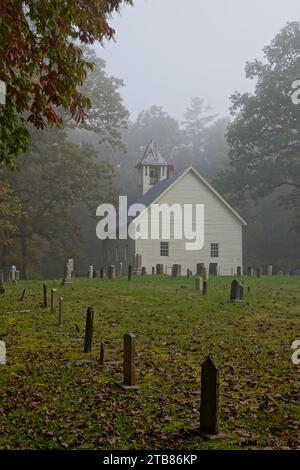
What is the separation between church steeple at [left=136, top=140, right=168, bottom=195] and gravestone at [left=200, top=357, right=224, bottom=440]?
1784 inches

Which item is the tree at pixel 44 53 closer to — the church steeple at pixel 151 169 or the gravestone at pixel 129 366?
the gravestone at pixel 129 366

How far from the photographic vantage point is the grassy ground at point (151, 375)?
24.6ft

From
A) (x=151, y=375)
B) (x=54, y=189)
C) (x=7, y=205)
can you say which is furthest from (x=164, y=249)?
(x=151, y=375)

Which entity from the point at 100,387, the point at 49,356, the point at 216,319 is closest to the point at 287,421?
the point at 100,387

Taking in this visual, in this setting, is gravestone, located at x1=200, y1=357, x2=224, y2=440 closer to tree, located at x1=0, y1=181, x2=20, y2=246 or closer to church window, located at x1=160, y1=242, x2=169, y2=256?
tree, located at x1=0, y1=181, x2=20, y2=246

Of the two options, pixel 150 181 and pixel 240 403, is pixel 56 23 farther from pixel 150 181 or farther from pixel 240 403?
pixel 150 181

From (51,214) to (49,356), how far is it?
1443 inches

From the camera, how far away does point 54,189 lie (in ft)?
151

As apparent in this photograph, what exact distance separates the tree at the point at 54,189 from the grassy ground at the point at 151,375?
27.3 m

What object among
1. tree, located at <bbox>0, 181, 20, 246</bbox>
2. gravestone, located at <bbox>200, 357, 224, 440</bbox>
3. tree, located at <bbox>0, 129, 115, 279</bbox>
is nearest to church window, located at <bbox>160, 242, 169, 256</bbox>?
tree, located at <bbox>0, 129, 115, 279</bbox>

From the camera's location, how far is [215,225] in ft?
145

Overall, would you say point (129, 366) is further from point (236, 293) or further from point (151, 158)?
point (151, 158)

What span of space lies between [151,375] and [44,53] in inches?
247

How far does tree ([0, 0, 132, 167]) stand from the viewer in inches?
362
